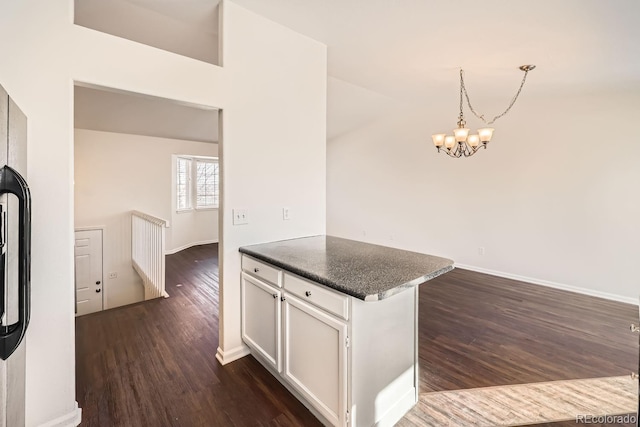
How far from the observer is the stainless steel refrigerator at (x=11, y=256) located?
1.06 metres

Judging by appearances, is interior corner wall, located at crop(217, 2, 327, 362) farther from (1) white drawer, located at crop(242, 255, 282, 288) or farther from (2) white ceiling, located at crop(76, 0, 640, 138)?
(2) white ceiling, located at crop(76, 0, 640, 138)

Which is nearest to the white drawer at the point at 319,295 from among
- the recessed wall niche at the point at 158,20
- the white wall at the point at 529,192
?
the recessed wall niche at the point at 158,20

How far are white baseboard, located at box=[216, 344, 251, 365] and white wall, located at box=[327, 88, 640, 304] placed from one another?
4.06 meters

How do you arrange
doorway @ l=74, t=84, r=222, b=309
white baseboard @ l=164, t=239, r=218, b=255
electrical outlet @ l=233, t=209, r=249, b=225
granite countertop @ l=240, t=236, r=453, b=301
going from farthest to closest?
white baseboard @ l=164, t=239, r=218, b=255
doorway @ l=74, t=84, r=222, b=309
electrical outlet @ l=233, t=209, r=249, b=225
granite countertop @ l=240, t=236, r=453, b=301

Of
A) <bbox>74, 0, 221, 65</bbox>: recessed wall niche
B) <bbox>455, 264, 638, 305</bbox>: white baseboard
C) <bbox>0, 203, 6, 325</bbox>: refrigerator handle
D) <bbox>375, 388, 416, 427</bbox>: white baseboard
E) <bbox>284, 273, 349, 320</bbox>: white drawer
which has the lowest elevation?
<bbox>375, 388, 416, 427</bbox>: white baseboard

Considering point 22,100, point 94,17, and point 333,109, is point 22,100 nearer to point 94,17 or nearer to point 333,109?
point 94,17

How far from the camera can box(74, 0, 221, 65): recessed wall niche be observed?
222cm

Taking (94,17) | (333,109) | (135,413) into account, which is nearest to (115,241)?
(94,17)

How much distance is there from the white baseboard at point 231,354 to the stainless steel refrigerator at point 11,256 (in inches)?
44.8

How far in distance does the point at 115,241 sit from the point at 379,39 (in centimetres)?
515

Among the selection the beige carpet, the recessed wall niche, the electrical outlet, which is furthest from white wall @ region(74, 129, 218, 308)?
the beige carpet

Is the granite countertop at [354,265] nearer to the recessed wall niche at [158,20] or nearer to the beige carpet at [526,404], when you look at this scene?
the beige carpet at [526,404]

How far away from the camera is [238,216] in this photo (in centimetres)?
230

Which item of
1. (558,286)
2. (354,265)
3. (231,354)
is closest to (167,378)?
(231,354)
